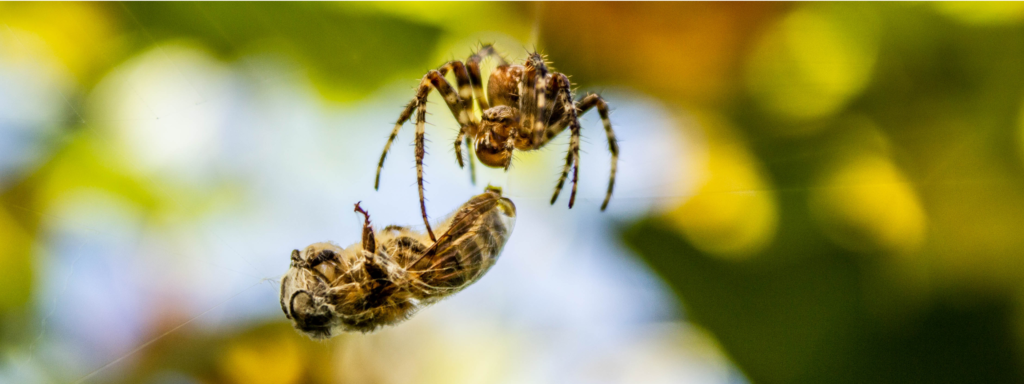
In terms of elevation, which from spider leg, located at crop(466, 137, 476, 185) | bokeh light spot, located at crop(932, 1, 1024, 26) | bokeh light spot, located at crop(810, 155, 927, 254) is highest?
bokeh light spot, located at crop(932, 1, 1024, 26)

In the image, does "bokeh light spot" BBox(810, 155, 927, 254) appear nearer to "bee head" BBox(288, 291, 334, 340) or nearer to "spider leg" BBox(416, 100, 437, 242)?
"spider leg" BBox(416, 100, 437, 242)

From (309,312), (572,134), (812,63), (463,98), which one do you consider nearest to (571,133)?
(572,134)

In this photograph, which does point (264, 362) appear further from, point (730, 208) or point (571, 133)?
point (730, 208)

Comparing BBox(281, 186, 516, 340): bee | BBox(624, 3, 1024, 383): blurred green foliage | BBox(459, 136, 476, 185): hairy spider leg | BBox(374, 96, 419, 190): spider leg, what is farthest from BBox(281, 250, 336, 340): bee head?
BBox(624, 3, 1024, 383): blurred green foliage

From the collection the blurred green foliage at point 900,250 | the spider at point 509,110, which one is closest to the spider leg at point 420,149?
the spider at point 509,110

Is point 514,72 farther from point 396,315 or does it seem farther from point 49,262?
point 49,262

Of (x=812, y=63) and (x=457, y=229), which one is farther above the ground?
(x=812, y=63)
